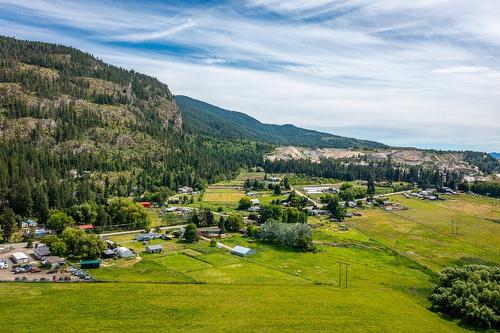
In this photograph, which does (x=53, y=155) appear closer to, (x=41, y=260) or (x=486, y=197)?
(x=41, y=260)

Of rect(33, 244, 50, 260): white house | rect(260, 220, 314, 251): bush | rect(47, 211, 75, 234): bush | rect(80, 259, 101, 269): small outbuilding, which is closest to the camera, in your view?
rect(80, 259, 101, 269): small outbuilding

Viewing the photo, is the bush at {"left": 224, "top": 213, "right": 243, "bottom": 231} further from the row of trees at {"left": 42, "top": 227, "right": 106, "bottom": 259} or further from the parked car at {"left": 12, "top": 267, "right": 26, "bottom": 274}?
the parked car at {"left": 12, "top": 267, "right": 26, "bottom": 274}

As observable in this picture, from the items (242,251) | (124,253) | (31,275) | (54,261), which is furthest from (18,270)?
(242,251)

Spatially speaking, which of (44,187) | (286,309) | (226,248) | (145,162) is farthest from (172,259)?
(145,162)

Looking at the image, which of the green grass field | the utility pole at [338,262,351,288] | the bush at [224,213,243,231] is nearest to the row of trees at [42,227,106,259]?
the green grass field

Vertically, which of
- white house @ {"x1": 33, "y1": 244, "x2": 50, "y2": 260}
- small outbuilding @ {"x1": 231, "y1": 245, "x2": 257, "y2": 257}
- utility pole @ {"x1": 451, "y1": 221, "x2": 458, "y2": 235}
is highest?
utility pole @ {"x1": 451, "y1": 221, "x2": 458, "y2": 235}

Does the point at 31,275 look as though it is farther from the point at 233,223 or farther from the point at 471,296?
the point at 471,296

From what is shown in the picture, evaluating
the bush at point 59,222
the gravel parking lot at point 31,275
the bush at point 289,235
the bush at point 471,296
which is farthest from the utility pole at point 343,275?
the bush at point 59,222
